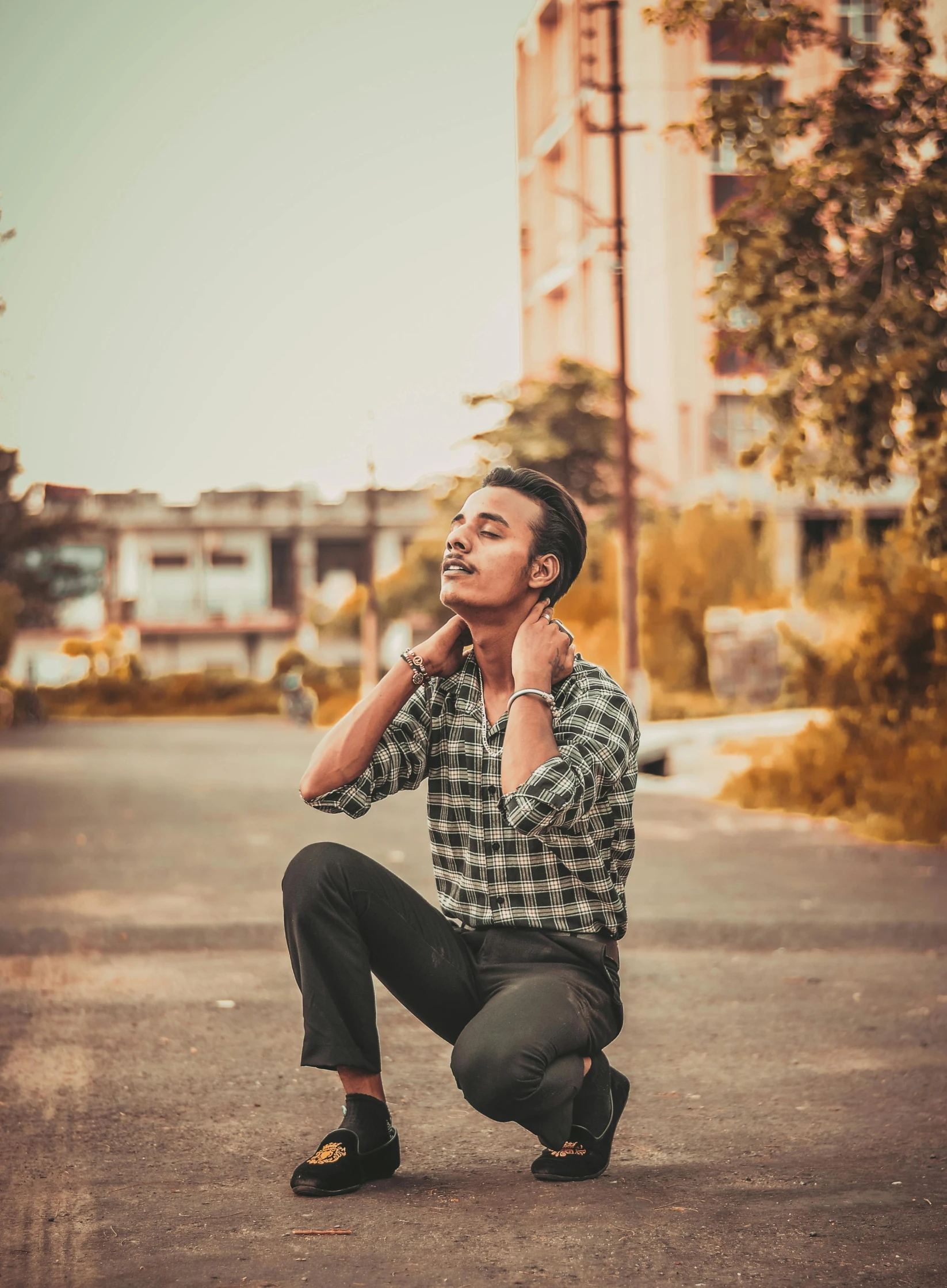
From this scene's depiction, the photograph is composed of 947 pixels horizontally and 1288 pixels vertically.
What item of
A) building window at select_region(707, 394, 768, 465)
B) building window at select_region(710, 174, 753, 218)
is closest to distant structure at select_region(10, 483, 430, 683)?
building window at select_region(707, 394, 768, 465)

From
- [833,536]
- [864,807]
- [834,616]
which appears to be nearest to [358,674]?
[833,536]

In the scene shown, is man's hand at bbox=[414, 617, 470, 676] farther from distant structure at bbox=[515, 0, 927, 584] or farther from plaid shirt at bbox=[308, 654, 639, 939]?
distant structure at bbox=[515, 0, 927, 584]

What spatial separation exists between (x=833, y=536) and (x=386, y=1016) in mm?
37308

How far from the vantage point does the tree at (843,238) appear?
437 inches

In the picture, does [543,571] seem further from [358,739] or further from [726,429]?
[726,429]

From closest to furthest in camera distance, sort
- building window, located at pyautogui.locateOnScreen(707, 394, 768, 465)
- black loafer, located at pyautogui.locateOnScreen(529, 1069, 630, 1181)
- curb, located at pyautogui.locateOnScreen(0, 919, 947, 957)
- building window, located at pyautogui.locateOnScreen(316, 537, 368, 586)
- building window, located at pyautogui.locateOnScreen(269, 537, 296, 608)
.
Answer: black loafer, located at pyautogui.locateOnScreen(529, 1069, 630, 1181) → curb, located at pyautogui.locateOnScreen(0, 919, 947, 957) → building window, located at pyautogui.locateOnScreen(707, 394, 768, 465) → building window, located at pyautogui.locateOnScreen(269, 537, 296, 608) → building window, located at pyautogui.locateOnScreen(316, 537, 368, 586)

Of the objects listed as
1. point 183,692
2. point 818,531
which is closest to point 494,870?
point 818,531

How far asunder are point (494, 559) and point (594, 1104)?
4.24 ft

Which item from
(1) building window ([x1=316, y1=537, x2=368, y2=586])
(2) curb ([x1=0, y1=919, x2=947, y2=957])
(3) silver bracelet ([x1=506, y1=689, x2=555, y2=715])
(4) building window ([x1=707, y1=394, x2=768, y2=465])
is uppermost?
(4) building window ([x1=707, y1=394, x2=768, y2=465])

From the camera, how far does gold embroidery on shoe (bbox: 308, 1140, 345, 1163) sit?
3.67 metres

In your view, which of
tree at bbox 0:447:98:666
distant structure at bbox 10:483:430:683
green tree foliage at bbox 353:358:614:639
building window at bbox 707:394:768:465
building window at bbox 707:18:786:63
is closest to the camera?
building window at bbox 707:18:786:63

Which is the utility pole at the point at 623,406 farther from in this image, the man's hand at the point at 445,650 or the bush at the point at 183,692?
the bush at the point at 183,692

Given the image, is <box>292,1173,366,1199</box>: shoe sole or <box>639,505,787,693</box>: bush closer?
<box>292,1173,366,1199</box>: shoe sole

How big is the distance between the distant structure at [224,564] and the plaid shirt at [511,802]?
65.6 metres
